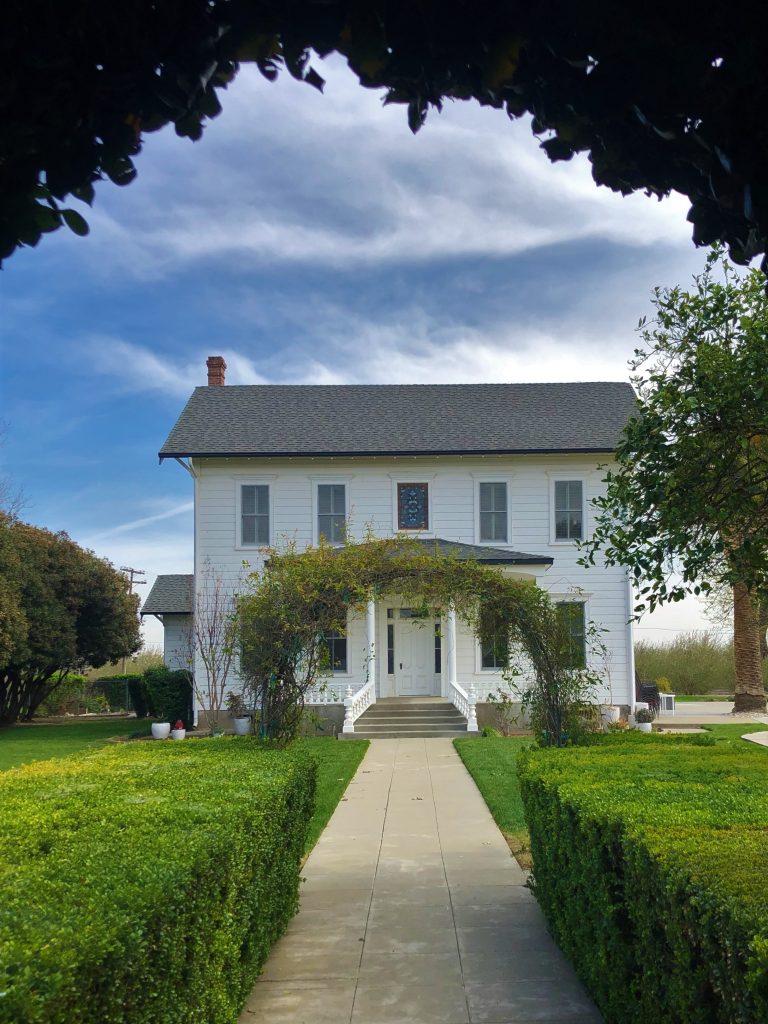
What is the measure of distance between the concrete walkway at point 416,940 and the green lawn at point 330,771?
301 mm

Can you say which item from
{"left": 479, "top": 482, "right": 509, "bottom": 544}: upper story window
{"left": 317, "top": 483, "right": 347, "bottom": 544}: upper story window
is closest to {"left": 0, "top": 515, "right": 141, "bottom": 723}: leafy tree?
{"left": 317, "top": 483, "right": 347, "bottom": 544}: upper story window

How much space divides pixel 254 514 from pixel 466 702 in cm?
755

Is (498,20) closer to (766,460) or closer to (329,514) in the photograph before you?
(766,460)

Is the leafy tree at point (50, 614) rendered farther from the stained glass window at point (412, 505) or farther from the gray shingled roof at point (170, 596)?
the stained glass window at point (412, 505)

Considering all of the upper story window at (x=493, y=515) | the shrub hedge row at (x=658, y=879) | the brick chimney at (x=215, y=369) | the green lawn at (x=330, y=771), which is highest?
the brick chimney at (x=215, y=369)

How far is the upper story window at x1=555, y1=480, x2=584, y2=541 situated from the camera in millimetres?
26141

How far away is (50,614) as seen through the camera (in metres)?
30.9

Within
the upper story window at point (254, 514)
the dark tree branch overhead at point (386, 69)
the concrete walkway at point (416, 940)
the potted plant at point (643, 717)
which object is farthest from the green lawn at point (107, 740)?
the dark tree branch overhead at point (386, 69)

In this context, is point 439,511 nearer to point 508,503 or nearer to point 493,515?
point 493,515

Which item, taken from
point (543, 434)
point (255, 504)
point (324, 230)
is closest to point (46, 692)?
point (255, 504)

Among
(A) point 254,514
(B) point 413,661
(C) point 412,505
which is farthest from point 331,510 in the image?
(B) point 413,661

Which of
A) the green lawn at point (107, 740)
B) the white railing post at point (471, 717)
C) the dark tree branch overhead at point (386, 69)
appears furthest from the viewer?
the white railing post at point (471, 717)

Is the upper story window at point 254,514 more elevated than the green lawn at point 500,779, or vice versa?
the upper story window at point 254,514

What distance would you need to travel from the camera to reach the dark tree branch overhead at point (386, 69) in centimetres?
264
